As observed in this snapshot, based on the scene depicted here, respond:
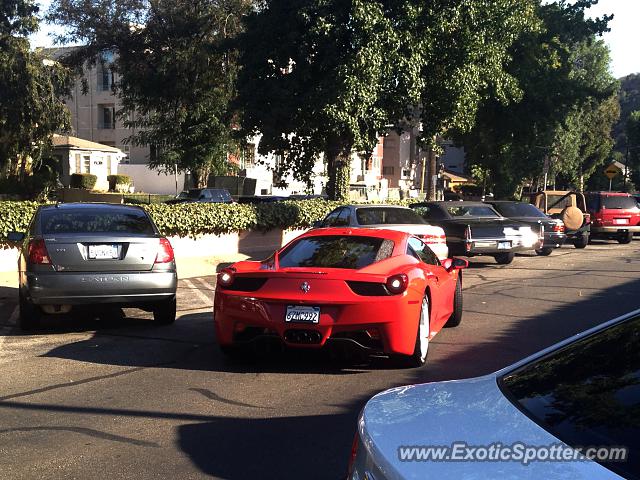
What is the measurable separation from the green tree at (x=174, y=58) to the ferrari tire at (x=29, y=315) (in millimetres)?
22923

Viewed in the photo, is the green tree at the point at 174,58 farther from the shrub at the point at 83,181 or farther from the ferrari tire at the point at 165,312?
the ferrari tire at the point at 165,312

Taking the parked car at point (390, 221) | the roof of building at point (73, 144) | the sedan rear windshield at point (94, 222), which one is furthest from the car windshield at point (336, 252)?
the roof of building at point (73, 144)

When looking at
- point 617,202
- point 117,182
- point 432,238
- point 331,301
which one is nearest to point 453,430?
point 331,301

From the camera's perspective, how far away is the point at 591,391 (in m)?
2.78

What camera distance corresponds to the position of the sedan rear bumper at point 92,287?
872 cm

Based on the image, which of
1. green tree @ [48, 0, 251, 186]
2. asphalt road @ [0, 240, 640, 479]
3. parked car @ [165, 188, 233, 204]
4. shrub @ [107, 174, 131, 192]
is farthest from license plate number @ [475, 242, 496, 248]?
shrub @ [107, 174, 131, 192]

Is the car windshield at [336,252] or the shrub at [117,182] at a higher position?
the car windshield at [336,252]

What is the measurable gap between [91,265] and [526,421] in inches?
283

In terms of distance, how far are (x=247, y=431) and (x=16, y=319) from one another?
5.99 metres

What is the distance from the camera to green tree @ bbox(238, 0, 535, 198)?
20234 mm

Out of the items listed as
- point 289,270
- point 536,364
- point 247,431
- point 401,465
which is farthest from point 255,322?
point 401,465

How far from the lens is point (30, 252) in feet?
29.2

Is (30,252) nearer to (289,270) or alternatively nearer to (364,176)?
(289,270)

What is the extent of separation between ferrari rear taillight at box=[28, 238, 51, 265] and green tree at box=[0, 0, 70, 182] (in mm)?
23778
